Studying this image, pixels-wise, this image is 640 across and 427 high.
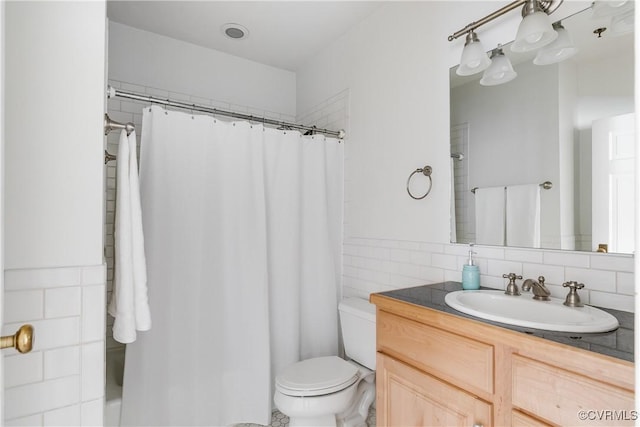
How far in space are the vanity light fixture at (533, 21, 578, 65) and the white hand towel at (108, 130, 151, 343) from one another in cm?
166

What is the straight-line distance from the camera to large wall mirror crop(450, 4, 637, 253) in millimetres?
1162

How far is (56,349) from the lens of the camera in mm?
1024

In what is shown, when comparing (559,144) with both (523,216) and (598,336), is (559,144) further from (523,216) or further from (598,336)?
(598,336)

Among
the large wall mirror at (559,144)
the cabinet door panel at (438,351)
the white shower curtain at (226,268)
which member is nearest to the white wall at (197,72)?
the white shower curtain at (226,268)

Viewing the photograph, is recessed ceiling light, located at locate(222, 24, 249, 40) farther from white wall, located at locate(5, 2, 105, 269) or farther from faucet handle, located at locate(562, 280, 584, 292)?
faucet handle, located at locate(562, 280, 584, 292)

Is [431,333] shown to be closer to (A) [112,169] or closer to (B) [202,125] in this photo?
(B) [202,125]

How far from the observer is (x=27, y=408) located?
984mm

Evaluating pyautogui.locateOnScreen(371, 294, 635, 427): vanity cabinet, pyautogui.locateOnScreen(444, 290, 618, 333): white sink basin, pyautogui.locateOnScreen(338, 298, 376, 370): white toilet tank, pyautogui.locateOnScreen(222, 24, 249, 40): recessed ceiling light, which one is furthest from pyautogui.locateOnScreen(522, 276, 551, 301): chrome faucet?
pyautogui.locateOnScreen(222, 24, 249, 40): recessed ceiling light

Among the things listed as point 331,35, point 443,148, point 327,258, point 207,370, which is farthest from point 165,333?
point 331,35

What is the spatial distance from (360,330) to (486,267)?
0.77 metres

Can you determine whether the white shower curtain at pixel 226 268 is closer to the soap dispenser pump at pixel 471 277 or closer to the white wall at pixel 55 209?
the white wall at pixel 55 209

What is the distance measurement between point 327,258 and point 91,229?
1472 mm

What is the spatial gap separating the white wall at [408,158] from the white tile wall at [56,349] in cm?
142

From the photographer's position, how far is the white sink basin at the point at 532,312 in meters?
0.94
